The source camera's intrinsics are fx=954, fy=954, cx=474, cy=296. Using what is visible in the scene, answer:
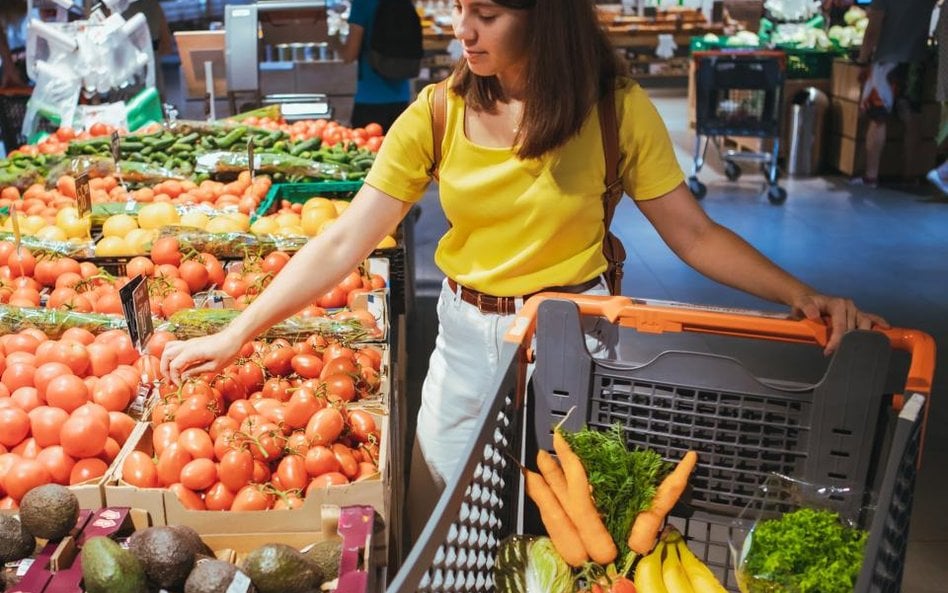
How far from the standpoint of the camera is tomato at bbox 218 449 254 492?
6.79 feet

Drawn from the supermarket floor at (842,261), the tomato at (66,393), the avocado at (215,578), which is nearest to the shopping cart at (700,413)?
the avocado at (215,578)

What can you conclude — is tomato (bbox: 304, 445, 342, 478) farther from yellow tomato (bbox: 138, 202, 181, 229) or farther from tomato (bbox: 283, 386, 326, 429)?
yellow tomato (bbox: 138, 202, 181, 229)

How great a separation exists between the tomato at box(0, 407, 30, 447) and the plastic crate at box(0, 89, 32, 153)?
5.95m

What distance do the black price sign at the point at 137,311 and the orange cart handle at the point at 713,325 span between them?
114 centimetres

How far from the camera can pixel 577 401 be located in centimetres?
161

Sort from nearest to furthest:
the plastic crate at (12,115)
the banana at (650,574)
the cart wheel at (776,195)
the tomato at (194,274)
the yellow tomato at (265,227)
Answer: the banana at (650,574)
the tomato at (194,274)
the yellow tomato at (265,227)
the plastic crate at (12,115)
the cart wheel at (776,195)

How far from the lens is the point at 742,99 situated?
28.7ft

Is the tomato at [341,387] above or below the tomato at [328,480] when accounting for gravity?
above

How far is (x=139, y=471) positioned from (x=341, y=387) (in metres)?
0.54

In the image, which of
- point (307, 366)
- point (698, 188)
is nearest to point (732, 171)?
point (698, 188)

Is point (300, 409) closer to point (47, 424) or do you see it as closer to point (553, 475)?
point (47, 424)

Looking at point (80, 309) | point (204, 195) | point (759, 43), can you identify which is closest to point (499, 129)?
point (80, 309)

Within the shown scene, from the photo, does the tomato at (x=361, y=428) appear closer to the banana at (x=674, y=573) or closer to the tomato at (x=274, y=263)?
the banana at (x=674, y=573)

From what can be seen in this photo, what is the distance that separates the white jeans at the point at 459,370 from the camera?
6.91 feet
